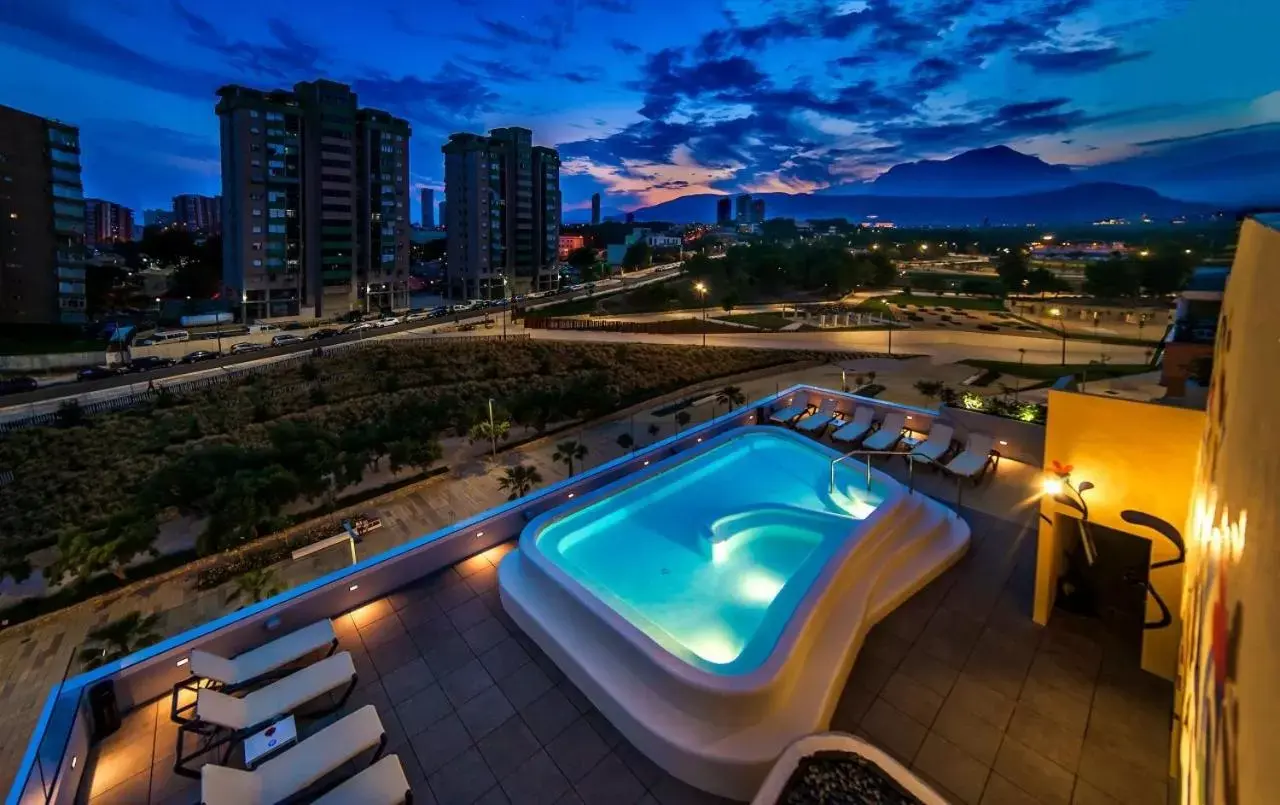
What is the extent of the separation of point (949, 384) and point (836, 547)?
22531mm

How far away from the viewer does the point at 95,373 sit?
1060 inches

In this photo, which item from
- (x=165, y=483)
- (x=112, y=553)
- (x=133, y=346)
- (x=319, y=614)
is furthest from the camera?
(x=133, y=346)

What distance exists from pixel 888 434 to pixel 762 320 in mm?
34796

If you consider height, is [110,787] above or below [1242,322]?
below

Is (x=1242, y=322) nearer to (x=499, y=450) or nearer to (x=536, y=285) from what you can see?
(x=499, y=450)

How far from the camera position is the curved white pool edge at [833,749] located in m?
3.51

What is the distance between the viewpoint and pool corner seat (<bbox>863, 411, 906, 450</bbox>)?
1084cm

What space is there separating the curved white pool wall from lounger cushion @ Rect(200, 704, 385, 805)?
173 cm

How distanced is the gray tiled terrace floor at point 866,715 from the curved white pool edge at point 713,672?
2.28 feet

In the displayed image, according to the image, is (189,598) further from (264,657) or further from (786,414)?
(786,414)

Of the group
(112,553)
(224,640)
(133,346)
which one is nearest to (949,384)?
(224,640)

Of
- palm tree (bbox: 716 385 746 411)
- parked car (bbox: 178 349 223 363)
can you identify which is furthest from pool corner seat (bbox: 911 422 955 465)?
parked car (bbox: 178 349 223 363)

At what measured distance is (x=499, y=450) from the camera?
19.3 m

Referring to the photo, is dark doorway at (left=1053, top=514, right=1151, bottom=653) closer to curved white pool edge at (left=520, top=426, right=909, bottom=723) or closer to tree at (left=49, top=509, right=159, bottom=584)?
curved white pool edge at (left=520, top=426, right=909, bottom=723)
